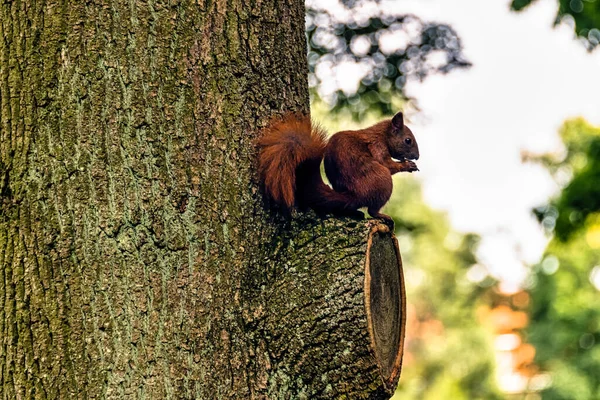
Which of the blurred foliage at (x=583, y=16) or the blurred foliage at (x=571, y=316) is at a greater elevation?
the blurred foliage at (x=583, y=16)

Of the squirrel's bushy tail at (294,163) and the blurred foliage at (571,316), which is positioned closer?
the squirrel's bushy tail at (294,163)

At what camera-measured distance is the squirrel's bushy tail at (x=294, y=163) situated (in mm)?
1891

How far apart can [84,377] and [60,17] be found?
83 centimetres

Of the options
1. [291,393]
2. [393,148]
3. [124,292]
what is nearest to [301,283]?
[291,393]

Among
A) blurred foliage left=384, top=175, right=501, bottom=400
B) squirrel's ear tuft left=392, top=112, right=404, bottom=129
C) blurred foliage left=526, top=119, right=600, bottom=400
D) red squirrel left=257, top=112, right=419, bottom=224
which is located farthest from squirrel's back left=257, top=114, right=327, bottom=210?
blurred foliage left=384, top=175, right=501, bottom=400

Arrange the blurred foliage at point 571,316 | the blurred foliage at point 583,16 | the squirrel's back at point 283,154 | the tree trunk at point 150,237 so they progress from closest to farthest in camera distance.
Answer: the tree trunk at point 150,237, the squirrel's back at point 283,154, the blurred foliage at point 583,16, the blurred foliage at point 571,316

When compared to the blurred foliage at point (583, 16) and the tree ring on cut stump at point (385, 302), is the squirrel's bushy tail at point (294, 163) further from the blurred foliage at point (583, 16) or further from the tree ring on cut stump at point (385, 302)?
the blurred foliage at point (583, 16)

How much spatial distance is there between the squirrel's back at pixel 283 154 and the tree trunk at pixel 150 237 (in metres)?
0.05

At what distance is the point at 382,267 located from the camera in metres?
1.92

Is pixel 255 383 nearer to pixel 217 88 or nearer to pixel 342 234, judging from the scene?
pixel 342 234

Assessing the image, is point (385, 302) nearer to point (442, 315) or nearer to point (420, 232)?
point (420, 232)

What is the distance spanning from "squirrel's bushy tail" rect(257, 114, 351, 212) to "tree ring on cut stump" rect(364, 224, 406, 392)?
24 cm

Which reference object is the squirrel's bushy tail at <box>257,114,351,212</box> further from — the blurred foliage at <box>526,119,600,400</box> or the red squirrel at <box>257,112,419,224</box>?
the blurred foliage at <box>526,119,600,400</box>

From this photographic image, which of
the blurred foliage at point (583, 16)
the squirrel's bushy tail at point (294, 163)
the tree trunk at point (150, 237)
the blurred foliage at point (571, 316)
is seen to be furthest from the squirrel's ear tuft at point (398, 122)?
the blurred foliage at point (571, 316)
